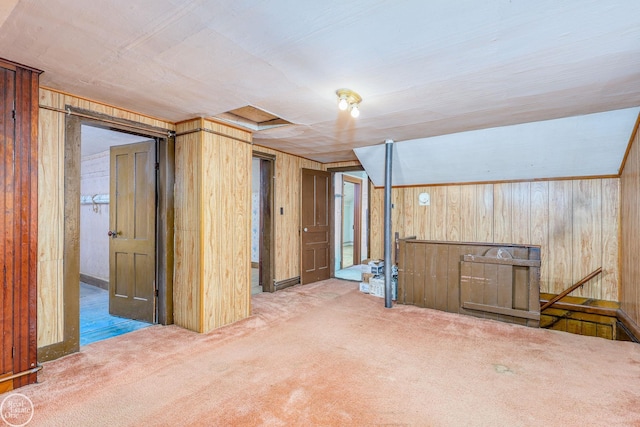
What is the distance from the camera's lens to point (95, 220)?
5.36 m

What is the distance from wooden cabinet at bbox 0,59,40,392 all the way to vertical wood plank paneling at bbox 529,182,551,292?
530 centimetres

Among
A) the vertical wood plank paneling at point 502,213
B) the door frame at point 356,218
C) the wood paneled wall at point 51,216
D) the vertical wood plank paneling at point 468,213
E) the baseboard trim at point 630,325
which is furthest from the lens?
the door frame at point 356,218

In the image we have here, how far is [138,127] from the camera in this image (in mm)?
3121

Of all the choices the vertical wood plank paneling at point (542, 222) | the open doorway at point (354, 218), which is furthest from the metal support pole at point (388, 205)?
the open doorway at point (354, 218)

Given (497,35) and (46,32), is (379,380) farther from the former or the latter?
(46,32)

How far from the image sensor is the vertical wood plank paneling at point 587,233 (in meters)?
3.93

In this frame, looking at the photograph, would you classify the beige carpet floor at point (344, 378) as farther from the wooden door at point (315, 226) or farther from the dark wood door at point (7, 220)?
the wooden door at point (315, 226)

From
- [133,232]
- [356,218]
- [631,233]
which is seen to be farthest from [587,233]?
[133,232]

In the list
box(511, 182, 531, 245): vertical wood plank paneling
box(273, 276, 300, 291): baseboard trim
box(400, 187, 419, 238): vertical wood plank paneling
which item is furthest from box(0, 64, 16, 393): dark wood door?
box(511, 182, 531, 245): vertical wood plank paneling

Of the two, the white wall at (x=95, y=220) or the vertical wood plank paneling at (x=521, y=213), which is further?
the white wall at (x=95, y=220)

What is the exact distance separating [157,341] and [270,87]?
8.23 feet

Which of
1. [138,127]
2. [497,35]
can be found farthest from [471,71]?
[138,127]

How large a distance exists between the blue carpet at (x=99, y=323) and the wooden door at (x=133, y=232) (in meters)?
0.10

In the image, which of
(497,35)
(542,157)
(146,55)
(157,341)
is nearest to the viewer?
(497,35)
